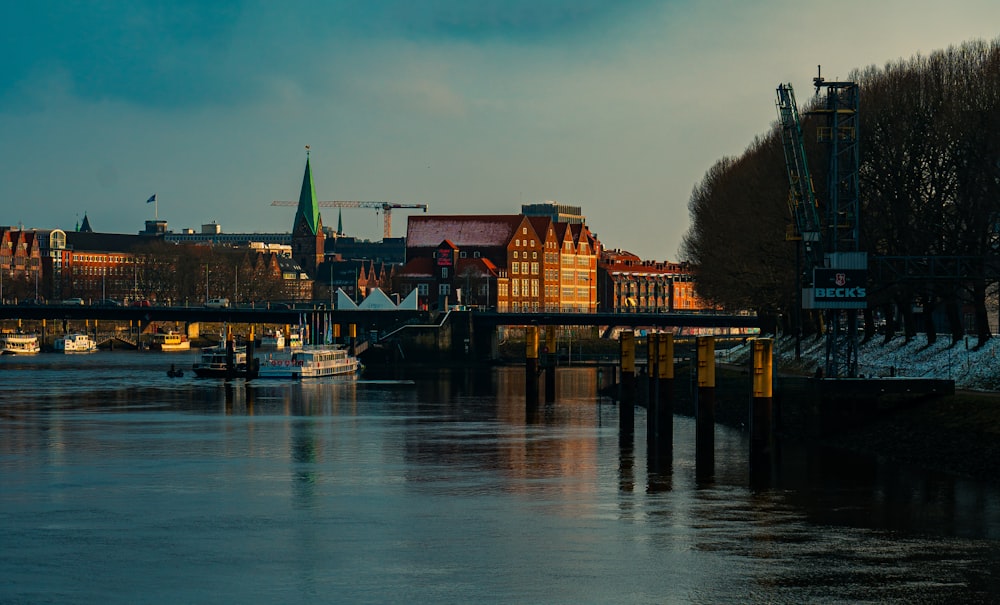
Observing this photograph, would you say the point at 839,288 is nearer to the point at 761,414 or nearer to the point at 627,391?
the point at 761,414

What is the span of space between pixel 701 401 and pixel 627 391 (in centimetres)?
2649

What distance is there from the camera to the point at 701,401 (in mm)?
70062

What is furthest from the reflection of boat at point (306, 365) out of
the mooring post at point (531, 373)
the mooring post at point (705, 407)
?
the mooring post at point (705, 407)

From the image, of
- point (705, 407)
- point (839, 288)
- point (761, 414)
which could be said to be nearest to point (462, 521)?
point (761, 414)

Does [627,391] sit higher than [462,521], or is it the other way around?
[627,391]

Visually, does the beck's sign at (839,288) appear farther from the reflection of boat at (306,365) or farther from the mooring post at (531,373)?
the reflection of boat at (306,365)

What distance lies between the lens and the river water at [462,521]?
44594mm

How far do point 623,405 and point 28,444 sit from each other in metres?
36.1

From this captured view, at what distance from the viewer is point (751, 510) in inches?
2277

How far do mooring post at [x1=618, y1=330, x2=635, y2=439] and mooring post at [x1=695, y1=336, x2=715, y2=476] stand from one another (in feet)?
57.5

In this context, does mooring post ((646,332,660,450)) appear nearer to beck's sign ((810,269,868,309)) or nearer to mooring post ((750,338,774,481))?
beck's sign ((810,269,868,309))

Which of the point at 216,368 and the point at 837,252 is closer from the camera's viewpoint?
the point at 837,252

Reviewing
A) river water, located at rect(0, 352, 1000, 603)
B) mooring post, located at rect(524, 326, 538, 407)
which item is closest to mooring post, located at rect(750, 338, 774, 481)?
river water, located at rect(0, 352, 1000, 603)

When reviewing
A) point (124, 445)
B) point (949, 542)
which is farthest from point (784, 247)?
point (949, 542)
